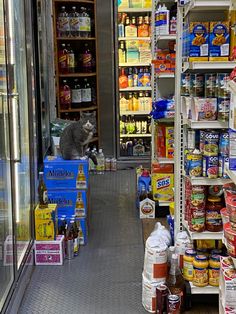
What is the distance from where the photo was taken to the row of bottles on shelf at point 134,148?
23.9 feet

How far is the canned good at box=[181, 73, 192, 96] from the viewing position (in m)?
3.07

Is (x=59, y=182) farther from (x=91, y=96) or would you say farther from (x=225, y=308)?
(x=91, y=96)

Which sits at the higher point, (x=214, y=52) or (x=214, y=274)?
(x=214, y=52)

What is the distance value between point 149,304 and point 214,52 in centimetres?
154

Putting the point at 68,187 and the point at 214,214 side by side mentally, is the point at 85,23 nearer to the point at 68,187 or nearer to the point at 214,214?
the point at 68,187

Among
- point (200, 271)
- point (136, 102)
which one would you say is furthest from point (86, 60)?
point (200, 271)

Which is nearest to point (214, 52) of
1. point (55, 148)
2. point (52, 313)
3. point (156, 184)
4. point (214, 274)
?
point (214, 274)

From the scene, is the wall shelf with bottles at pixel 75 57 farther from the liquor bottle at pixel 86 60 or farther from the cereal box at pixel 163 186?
the cereal box at pixel 163 186

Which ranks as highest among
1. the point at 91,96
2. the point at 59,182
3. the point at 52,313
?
the point at 91,96

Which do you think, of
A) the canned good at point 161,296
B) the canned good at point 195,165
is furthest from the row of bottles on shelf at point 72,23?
the canned good at point 161,296

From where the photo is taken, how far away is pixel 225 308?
2.26 meters

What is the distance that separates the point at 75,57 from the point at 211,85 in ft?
14.1

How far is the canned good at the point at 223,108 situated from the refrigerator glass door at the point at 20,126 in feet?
4.56

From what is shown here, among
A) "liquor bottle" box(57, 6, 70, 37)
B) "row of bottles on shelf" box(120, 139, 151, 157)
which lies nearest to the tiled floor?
"row of bottles on shelf" box(120, 139, 151, 157)
